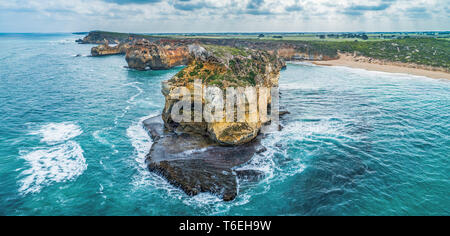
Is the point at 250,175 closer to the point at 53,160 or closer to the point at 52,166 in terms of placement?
the point at 52,166

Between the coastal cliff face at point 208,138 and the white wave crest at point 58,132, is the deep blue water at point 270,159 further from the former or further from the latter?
the coastal cliff face at point 208,138

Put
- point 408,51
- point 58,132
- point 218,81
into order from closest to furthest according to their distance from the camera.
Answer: point 218,81 → point 58,132 → point 408,51

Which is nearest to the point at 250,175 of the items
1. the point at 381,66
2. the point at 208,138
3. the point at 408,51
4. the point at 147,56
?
the point at 208,138

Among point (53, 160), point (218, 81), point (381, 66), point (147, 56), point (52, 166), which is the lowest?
point (52, 166)

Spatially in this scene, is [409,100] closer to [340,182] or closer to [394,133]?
[394,133]

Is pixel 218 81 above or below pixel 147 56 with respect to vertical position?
below

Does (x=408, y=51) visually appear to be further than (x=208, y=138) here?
Yes
